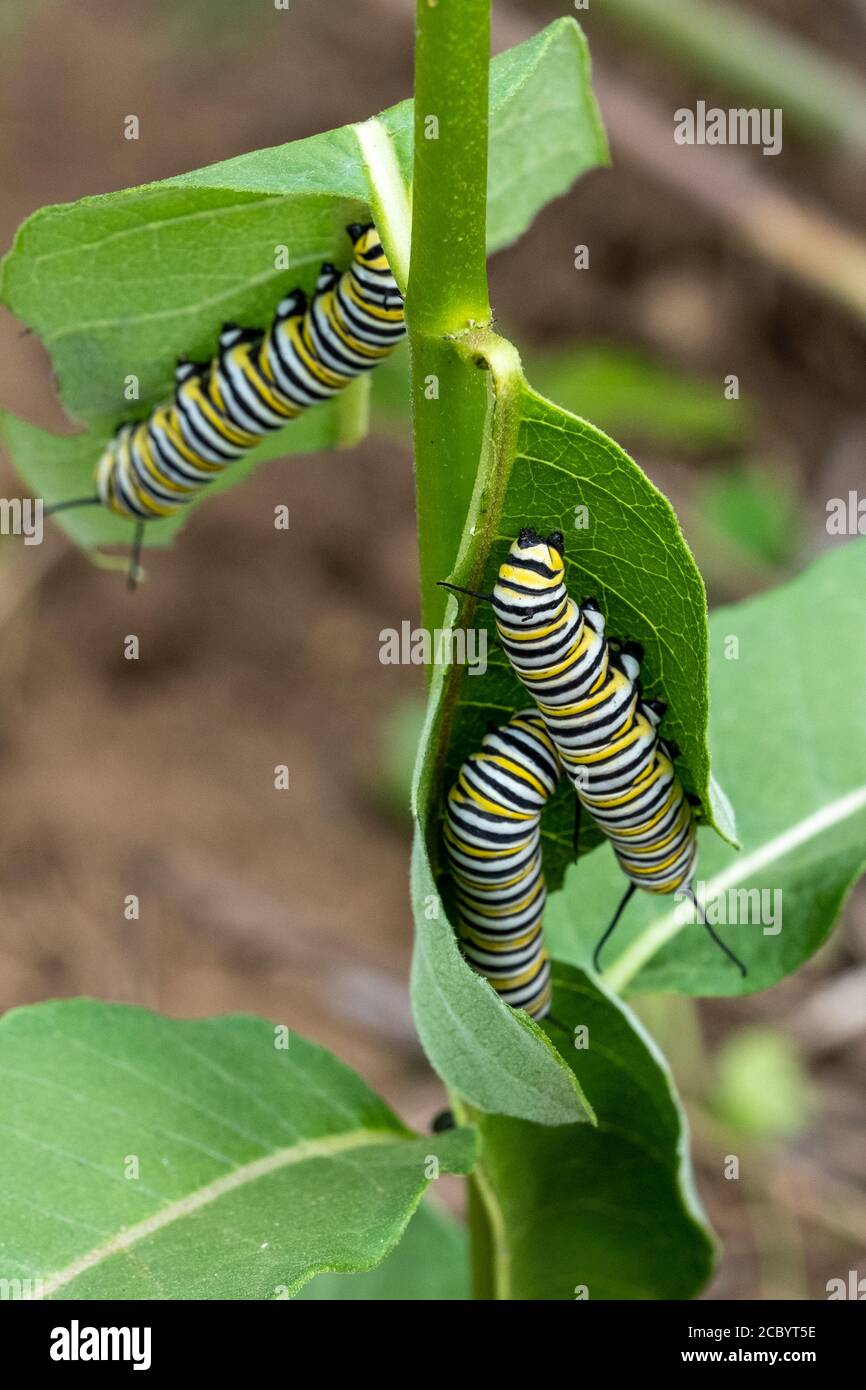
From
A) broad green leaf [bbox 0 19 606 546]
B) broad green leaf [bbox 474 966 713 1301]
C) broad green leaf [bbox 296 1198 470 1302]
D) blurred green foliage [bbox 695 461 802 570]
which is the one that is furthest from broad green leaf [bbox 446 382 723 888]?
blurred green foliage [bbox 695 461 802 570]

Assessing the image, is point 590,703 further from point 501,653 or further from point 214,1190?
point 214,1190

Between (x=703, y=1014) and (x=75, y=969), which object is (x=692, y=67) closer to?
(x=703, y=1014)

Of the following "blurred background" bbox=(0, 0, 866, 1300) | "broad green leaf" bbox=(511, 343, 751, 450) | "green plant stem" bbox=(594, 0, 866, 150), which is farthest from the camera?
"green plant stem" bbox=(594, 0, 866, 150)

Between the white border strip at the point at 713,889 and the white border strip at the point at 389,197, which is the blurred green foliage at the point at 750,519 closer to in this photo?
the white border strip at the point at 713,889

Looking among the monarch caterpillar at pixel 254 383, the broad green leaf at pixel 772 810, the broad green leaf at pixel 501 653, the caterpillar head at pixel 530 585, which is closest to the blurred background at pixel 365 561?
the broad green leaf at pixel 772 810

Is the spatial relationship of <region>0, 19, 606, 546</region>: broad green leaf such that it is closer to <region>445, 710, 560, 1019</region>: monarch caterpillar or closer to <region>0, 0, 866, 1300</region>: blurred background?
<region>445, 710, 560, 1019</region>: monarch caterpillar
